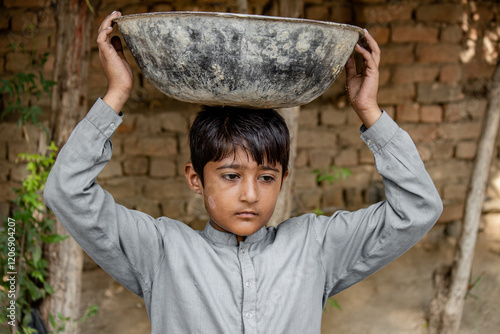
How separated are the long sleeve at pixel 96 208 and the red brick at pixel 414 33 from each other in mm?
3538

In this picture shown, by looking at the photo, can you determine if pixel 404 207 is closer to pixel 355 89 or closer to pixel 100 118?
pixel 355 89

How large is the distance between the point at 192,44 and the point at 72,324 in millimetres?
2141

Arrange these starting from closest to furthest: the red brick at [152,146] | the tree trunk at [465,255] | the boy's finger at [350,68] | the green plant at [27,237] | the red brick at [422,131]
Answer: the boy's finger at [350,68]
the green plant at [27,237]
the tree trunk at [465,255]
the red brick at [152,146]
the red brick at [422,131]

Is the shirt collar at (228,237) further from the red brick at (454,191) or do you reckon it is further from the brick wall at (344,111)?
the red brick at (454,191)

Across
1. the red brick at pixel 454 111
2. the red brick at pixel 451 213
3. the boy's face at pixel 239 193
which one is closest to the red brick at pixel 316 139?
the red brick at pixel 454 111

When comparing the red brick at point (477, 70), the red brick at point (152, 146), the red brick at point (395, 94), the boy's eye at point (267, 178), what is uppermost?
the red brick at point (477, 70)

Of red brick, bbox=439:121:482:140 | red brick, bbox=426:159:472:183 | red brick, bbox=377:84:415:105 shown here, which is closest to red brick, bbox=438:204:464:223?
red brick, bbox=426:159:472:183

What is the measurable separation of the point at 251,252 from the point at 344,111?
125 inches

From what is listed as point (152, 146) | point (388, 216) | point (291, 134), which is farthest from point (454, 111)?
point (388, 216)

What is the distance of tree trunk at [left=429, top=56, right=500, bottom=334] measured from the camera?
341cm

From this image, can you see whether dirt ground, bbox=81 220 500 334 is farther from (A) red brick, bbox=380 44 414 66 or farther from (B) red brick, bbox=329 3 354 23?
(B) red brick, bbox=329 3 354 23

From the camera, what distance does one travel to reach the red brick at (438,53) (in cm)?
452

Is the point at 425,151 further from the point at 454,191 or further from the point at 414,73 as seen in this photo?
the point at 414,73

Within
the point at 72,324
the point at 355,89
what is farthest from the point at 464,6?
the point at 72,324
